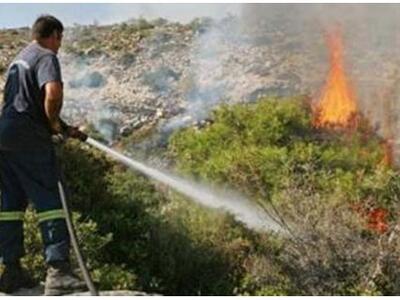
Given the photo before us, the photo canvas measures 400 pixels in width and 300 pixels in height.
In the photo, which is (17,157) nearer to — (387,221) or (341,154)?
(387,221)

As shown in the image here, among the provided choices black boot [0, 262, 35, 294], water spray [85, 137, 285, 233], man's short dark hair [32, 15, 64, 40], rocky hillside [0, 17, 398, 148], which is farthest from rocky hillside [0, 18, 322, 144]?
man's short dark hair [32, 15, 64, 40]

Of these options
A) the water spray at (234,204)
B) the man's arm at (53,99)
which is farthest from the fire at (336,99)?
the man's arm at (53,99)

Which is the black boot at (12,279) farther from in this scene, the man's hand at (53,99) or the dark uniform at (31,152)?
the man's hand at (53,99)

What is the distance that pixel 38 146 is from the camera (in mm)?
5996

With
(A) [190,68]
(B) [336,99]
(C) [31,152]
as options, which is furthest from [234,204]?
(A) [190,68]

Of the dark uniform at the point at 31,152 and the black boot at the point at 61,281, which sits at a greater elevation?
the dark uniform at the point at 31,152

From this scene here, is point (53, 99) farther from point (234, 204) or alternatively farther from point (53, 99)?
point (234, 204)

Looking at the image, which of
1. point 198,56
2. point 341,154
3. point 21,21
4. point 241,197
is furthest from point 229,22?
point 241,197

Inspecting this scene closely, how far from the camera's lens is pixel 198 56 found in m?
19.8

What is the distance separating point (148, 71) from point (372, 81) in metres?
4.07

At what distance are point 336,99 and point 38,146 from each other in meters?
12.2

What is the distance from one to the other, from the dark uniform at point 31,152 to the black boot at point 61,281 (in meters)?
0.05

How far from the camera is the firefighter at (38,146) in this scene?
5.86 meters

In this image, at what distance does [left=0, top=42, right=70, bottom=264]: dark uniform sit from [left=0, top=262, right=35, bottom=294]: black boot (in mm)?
53
